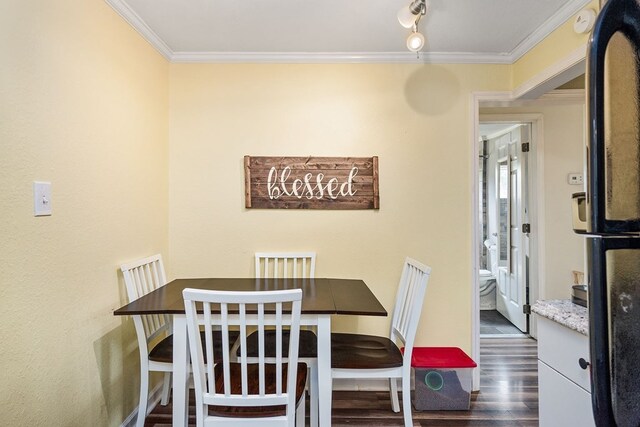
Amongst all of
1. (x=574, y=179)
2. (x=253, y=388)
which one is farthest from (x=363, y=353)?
(x=574, y=179)

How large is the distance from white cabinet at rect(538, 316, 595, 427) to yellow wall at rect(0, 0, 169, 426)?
1850 mm

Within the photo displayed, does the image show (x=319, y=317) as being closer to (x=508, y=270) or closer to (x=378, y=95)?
(x=378, y=95)

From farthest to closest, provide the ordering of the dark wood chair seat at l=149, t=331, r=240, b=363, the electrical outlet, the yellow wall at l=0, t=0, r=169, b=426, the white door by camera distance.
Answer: the white door, the electrical outlet, the dark wood chair seat at l=149, t=331, r=240, b=363, the yellow wall at l=0, t=0, r=169, b=426

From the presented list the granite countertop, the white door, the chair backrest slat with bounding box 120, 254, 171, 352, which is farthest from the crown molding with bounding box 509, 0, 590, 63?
the chair backrest slat with bounding box 120, 254, 171, 352

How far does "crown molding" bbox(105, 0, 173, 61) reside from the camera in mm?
1775

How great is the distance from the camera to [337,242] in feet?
7.86

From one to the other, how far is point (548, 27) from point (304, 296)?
6.82ft

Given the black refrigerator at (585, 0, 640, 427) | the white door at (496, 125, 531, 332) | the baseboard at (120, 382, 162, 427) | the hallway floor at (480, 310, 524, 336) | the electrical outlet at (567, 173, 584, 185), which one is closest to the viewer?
the black refrigerator at (585, 0, 640, 427)

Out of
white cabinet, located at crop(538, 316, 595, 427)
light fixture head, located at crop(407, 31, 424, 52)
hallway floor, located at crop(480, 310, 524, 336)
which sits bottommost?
hallway floor, located at crop(480, 310, 524, 336)

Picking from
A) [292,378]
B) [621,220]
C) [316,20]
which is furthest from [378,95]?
[621,220]

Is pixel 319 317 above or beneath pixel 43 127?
beneath

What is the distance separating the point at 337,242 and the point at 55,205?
159cm

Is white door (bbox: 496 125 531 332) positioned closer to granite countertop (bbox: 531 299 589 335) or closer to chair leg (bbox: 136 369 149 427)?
granite countertop (bbox: 531 299 589 335)

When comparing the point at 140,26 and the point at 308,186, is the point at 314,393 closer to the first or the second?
the point at 308,186
